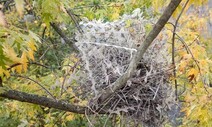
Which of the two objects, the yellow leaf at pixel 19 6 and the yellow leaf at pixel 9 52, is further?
the yellow leaf at pixel 9 52

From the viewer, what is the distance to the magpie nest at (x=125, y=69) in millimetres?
2010

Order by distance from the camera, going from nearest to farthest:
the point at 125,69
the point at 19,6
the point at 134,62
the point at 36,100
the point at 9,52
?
the point at 19,6 → the point at 9,52 → the point at 134,62 → the point at 125,69 → the point at 36,100

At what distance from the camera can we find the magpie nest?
201 cm

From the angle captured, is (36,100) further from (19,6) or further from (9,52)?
(19,6)

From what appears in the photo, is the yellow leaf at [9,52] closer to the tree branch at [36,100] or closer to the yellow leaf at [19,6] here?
the yellow leaf at [19,6]

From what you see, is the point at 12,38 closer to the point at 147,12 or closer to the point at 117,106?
the point at 117,106

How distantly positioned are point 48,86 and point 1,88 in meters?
1.35

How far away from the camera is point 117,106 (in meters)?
2.02

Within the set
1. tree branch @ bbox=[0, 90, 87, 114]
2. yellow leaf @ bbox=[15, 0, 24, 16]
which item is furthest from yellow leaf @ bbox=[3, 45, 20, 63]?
tree branch @ bbox=[0, 90, 87, 114]

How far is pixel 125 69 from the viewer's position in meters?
2.08

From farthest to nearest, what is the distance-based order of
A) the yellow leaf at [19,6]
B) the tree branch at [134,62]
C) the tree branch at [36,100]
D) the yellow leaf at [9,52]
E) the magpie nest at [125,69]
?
the tree branch at [36,100], the magpie nest at [125,69], the tree branch at [134,62], the yellow leaf at [9,52], the yellow leaf at [19,6]

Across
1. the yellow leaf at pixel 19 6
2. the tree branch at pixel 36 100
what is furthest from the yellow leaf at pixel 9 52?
the tree branch at pixel 36 100

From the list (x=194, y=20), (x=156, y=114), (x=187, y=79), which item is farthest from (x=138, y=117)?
(x=194, y=20)

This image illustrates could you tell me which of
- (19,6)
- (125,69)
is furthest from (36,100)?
(19,6)
